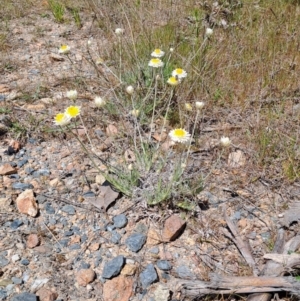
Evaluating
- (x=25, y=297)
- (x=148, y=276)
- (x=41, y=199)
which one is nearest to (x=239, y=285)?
(x=148, y=276)

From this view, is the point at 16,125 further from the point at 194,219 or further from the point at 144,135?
the point at 194,219

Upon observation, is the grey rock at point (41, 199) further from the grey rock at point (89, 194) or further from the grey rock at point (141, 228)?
the grey rock at point (141, 228)

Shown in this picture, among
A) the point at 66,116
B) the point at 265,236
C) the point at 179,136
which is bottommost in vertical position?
the point at 265,236

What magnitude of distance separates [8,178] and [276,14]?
2.75 meters

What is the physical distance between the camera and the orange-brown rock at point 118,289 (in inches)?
66.6

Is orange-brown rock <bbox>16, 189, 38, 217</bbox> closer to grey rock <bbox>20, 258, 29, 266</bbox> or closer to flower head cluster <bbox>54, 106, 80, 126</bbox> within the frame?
grey rock <bbox>20, 258, 29, 266</bbox>

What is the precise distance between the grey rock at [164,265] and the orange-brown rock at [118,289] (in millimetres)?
146

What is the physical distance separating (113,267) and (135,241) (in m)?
0.18

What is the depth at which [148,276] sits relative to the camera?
1759 millimetres

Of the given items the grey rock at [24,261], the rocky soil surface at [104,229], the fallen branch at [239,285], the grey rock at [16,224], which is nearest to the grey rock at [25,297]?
the rocky soil surface at [104,229]

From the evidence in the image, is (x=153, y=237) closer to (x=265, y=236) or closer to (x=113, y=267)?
(x=113, y=267)

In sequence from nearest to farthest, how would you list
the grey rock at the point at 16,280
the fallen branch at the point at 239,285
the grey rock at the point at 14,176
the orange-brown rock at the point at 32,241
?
the fallen branch at the point at 239,285
the grey rock at the point at 16,280
the orange-brown rock at the point at 32,241
the grey rock at the point at 14,176

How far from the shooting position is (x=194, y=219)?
2.03 meters

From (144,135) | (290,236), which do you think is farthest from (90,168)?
(290,236)
